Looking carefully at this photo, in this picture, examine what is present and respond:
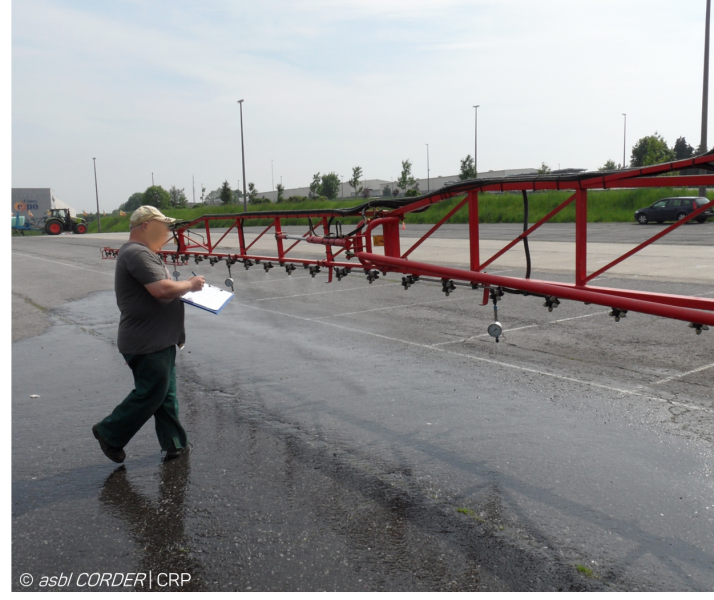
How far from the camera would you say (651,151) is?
63938mm

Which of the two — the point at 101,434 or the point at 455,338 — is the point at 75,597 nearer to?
the point at 101,434

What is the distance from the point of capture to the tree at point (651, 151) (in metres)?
61.6

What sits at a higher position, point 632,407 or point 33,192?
point 33,192

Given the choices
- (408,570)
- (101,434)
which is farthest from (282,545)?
(101,434)

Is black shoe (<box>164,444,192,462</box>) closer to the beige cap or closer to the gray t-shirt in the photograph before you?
the gray t-shirt

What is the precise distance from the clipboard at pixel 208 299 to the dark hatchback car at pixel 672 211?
3293 cm

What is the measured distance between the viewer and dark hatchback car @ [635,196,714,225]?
33.6m

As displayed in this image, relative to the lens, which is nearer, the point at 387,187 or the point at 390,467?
the point at 390,467

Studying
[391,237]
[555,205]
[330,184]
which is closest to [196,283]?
[391,237]

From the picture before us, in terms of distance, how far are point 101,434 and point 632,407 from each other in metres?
4.60

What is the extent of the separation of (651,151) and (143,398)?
6813cm

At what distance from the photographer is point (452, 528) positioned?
155 inches

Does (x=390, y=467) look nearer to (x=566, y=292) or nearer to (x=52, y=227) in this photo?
(x=566, y=292)

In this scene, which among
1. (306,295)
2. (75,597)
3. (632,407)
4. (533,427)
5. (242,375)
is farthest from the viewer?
(306,295)
